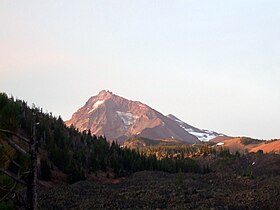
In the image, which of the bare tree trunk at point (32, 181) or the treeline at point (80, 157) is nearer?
the bare tree trunk at point (32, 181)

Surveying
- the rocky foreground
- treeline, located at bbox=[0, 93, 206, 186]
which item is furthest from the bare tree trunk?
treeline, located at bbox=[0, 93, 206, 186]

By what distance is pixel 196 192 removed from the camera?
47219mm

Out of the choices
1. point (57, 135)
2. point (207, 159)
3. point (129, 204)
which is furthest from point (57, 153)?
point (207, 159)

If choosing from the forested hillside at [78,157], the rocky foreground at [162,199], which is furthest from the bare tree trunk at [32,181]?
the forested hillside at [78,157]

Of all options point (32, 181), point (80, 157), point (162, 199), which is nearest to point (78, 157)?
point (80, 157)

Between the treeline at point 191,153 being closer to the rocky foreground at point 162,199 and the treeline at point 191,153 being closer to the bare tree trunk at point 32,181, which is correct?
the rocky foreground at point 162,199

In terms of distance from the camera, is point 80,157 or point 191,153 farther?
point 191,153

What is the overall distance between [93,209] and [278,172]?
210 feet

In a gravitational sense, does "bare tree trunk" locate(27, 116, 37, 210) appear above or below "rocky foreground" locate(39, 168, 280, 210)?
above

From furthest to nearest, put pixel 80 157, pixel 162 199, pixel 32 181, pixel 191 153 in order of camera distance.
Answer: pixel 191 153 < pixel 80 157 < pixel 162 199 < pixel 32 181

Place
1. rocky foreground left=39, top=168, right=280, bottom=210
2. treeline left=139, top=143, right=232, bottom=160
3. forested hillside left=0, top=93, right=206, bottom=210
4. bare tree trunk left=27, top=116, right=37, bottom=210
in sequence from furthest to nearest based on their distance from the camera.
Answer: treeline left=139, top=143, right=232, bottom=160
forested hillside left=0, top=93, right=206, bottom=210
rocky foreground left=39, top=168, right=280, bottom=210
bare tree trunk left=27, top=116, right=37, bottom=210

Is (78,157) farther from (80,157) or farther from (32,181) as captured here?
(32,181)

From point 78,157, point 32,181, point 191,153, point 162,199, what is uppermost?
point 32,181

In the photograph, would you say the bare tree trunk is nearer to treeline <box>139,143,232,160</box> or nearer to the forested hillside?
the forested hillside
